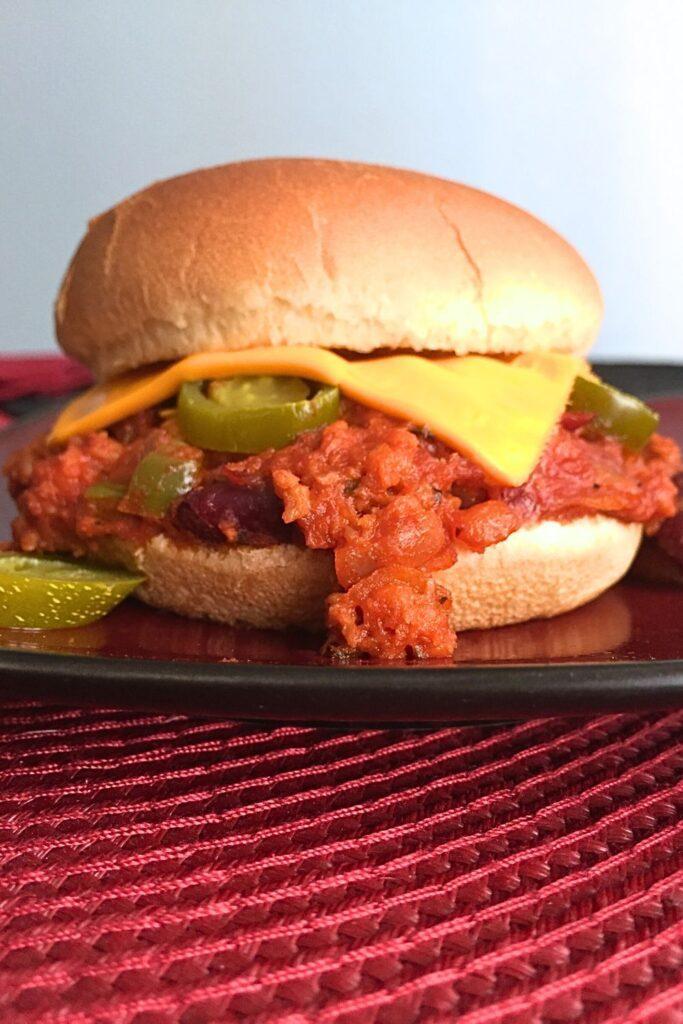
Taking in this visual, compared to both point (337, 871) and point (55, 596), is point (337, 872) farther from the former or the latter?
point (55, 596)

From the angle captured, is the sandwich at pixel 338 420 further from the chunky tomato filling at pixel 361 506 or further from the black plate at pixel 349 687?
the black plate at pixel 349 687

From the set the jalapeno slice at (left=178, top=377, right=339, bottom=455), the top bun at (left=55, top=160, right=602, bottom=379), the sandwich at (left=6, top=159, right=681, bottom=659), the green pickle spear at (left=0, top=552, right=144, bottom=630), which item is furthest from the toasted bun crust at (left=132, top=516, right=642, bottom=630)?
the top bun at (left=55, top=160, right=602, bottom=379)

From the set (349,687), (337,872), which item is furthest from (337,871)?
(349,687)

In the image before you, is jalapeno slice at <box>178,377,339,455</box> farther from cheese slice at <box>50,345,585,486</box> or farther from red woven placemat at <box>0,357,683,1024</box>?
red woven placemat at <box>0,357,683,1024</box>

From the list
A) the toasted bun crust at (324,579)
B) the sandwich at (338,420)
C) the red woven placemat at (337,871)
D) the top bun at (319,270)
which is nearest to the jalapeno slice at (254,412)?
the sandwich at (338,420)

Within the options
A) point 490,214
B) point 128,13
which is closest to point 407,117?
point 128,13

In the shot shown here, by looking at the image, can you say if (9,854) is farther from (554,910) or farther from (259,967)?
(554,910)
